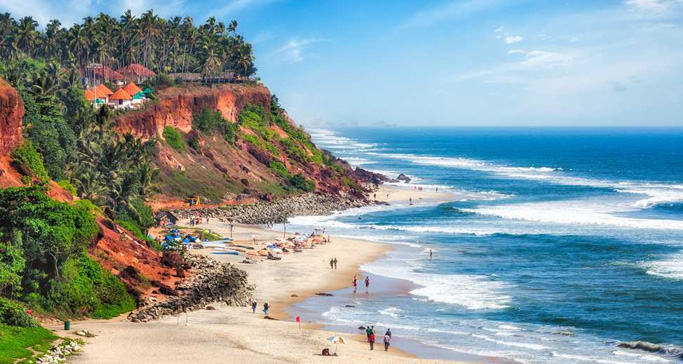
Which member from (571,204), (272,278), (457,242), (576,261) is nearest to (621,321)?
(576,261)

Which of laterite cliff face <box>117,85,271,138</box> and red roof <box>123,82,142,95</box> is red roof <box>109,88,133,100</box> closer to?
red roof <box>123,82,142,95</box>

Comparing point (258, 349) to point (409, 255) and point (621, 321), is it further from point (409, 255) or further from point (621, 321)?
point (409, 255)

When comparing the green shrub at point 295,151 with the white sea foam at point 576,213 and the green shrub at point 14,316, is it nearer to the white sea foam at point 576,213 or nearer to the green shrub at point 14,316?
the white sea foam at point 576,213

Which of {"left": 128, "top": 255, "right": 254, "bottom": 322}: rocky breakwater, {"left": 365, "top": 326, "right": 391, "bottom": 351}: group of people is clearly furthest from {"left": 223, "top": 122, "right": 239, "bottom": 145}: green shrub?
{"left": 365, "top": 326, "right": 391, "bottom": 351}: group of people

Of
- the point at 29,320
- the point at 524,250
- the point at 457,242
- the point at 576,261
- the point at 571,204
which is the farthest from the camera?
the point at 571,204

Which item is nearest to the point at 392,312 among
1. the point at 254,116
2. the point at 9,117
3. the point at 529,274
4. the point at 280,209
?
the point at 529,274

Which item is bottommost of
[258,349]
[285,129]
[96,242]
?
[258,349]
